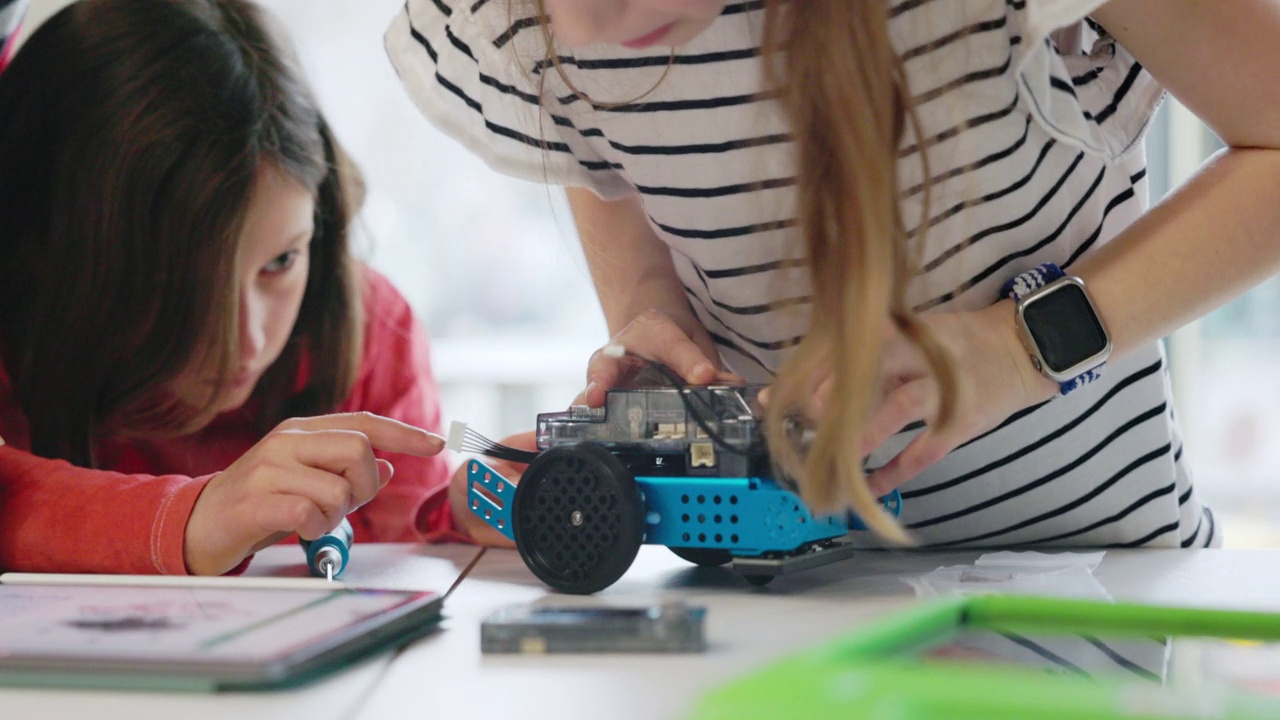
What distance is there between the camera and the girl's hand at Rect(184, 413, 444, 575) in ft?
2.42

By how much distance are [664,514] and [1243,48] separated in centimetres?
42

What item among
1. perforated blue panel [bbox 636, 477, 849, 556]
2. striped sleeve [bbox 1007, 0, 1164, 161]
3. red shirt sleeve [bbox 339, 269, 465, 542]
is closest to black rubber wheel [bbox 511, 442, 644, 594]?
perforated blue panel [bbox 636, 477, 849, 556]

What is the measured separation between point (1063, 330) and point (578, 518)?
311mm

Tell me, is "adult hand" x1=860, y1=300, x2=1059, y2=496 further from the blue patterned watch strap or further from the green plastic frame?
the green plastic frame

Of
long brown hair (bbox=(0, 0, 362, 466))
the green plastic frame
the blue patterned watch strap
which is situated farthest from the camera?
long brown hair (bbox=(0, 0, 362, 466))

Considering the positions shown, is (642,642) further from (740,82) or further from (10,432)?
(10,432)

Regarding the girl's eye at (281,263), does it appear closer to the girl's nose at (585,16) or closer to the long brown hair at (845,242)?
the girl's nose at (585,16)

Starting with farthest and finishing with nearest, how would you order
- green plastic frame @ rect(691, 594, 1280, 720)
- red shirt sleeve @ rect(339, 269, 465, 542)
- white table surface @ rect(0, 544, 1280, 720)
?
red shirt sleeve @ rect(339, 269, 465, 542)
white table surface @ rect(0, 544, 1280, 720)
green plastic frame @ rect(691, 594, 1280, 720)

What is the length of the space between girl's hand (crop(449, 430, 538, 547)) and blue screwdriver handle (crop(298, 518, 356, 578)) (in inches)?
4.2

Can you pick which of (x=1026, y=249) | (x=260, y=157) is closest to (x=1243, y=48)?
(x=1026, y=249)

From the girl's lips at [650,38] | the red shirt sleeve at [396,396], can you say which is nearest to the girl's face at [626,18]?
the girl's lips at [650,38]

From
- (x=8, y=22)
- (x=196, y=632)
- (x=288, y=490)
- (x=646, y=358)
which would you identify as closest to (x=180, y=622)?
(x=196, y=632)

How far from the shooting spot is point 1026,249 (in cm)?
80

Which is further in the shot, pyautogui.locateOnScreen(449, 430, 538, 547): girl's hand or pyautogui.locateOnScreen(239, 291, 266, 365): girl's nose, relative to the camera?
pyautogui.locateOnScreen(239, 291, 266, 365): girl's nose
